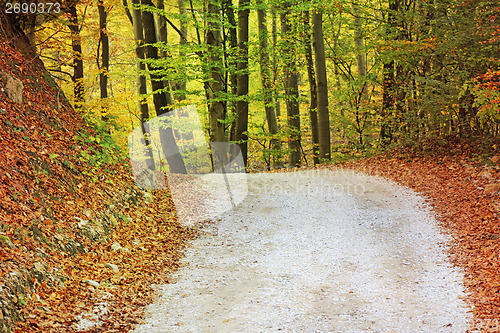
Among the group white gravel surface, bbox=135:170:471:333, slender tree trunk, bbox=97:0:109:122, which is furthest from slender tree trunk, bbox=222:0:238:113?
white gravel surface, bbox=135:170:471:333

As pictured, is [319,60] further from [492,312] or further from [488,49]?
[492,312]

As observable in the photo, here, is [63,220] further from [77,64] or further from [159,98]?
[77,64]

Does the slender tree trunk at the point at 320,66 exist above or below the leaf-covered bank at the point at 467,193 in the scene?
above

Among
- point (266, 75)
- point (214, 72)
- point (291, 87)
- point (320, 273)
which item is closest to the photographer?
point (320, 273)

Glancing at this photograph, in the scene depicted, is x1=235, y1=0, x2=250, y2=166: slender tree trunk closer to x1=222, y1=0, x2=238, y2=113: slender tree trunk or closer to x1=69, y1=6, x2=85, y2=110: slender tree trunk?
x1=222, y1=0, x2=238, y2=113: slender tree trunk

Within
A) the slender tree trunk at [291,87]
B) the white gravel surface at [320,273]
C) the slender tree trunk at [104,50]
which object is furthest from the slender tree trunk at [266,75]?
the white gravel surface at [320,273]

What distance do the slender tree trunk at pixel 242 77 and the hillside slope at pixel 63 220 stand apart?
4.81 m

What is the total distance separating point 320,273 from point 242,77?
865cm

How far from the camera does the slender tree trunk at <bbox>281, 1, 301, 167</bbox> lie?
15727 millimetres

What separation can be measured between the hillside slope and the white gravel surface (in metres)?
0.64

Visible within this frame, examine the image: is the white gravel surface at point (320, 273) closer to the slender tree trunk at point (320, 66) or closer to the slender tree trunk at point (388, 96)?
the slender tree trunk at point (388, 96)

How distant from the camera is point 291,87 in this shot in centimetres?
1620

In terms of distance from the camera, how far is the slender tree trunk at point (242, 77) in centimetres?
1300

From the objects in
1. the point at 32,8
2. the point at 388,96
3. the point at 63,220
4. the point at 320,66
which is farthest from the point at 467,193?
the point at 32,8
